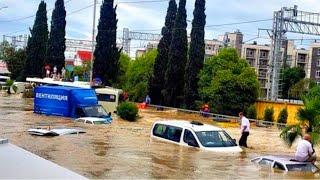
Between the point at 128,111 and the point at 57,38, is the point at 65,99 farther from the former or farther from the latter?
the point at 57,38

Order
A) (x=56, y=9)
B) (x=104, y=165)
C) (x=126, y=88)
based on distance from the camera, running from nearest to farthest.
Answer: (x=104, y=165) → (x=126, y=88) → (x=56, y=9)

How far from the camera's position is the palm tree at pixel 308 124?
19016 mm

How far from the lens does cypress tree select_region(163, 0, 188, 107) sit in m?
59.0

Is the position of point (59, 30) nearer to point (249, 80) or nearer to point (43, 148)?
point (249, 80)

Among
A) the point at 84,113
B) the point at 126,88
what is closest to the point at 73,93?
the point at 84,113

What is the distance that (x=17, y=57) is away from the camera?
10200 cm

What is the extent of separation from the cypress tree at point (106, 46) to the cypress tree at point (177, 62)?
9.92 meters

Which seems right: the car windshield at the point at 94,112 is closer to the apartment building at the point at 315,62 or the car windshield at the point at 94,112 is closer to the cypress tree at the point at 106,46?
the cypress tree at the point at 106,46

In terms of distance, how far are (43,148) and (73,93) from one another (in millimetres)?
16904

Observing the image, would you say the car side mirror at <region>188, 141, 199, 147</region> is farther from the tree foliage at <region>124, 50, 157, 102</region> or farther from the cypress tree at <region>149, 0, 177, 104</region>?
the tree foliage at <region>124, 50, 157, 102</region>

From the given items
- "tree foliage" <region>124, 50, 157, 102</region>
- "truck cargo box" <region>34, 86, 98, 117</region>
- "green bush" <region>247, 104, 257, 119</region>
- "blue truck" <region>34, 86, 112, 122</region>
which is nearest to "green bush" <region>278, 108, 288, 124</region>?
"green bush" <region>247, 104, 257, 119</region>

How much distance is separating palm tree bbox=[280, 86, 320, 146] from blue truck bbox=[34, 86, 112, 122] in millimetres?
17189

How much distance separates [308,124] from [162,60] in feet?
140

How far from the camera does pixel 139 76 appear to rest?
67.6 meters
